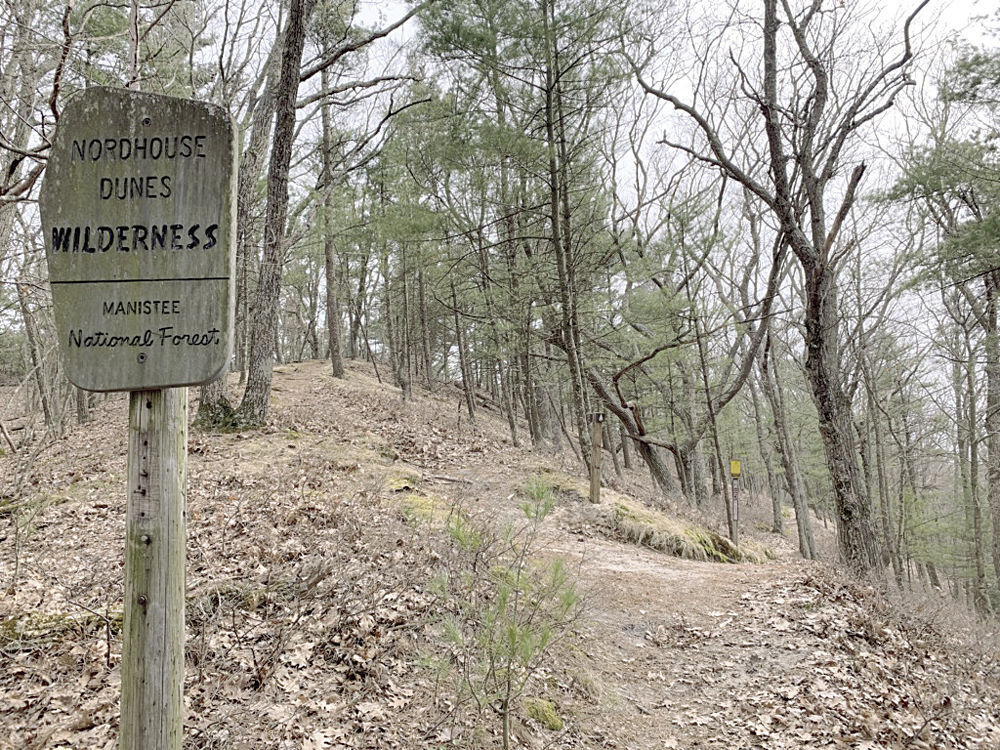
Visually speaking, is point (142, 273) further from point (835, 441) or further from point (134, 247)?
point (835, 441)

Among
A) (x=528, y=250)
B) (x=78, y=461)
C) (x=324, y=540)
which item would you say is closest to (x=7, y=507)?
(x=78, y=461)

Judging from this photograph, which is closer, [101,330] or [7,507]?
[101,330]

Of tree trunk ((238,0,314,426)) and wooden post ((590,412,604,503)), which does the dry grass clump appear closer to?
wooden post ((590,412,604,503))

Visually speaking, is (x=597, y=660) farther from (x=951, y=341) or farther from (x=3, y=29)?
(x=951, y=341)

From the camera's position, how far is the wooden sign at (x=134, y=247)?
199 cm

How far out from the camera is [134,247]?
6.58 feet

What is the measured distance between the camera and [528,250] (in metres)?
13.0

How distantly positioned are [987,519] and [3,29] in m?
24.8

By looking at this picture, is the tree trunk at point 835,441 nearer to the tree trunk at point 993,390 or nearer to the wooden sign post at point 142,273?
the wooden sign post at point 142,273

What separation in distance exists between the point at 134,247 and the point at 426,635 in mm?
3033

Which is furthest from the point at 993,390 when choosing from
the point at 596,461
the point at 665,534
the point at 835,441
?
the point at 596,461

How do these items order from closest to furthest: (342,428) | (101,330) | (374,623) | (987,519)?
1. (101,330)
2. (374,623)
3. (342,428)
4. (987,519)

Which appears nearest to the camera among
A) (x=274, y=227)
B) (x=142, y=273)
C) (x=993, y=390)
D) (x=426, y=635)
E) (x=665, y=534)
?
(x=142, y=273)

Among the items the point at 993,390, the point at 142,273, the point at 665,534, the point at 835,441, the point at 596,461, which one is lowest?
the point at 665,534
